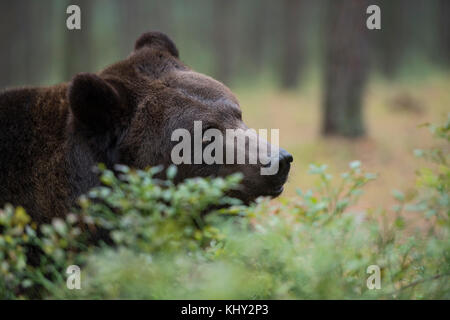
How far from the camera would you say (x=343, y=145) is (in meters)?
12.8

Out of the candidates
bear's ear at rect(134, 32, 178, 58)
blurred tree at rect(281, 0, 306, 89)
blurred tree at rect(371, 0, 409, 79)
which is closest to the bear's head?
bear's ear at rect(134, 32, 178, 58)

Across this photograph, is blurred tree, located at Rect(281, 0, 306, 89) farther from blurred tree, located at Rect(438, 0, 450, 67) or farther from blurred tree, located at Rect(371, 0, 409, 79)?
blurred tree, located at Rect(438, 0, 450, 67)

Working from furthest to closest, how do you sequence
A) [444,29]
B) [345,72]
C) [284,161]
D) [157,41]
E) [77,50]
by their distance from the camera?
[444,29], [77,50], [345,72], [157,41], [284,161]

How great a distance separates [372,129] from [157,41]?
11.3 m

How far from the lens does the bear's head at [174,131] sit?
400 centimetres

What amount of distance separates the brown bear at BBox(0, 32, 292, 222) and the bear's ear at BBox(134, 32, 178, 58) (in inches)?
25.0

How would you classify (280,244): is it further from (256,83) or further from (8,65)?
(256,83)

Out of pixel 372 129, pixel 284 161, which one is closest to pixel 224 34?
pixel 372 129

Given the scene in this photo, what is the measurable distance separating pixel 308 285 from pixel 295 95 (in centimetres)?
2205

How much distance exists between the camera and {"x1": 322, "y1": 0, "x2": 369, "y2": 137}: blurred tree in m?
13.0

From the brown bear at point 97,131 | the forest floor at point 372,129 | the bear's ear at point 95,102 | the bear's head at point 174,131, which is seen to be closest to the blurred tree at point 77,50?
the forest floor at point 372,129

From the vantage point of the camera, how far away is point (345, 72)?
13.2 meters

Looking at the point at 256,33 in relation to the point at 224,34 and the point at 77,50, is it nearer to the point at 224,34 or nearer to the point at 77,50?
the point at 224,34
